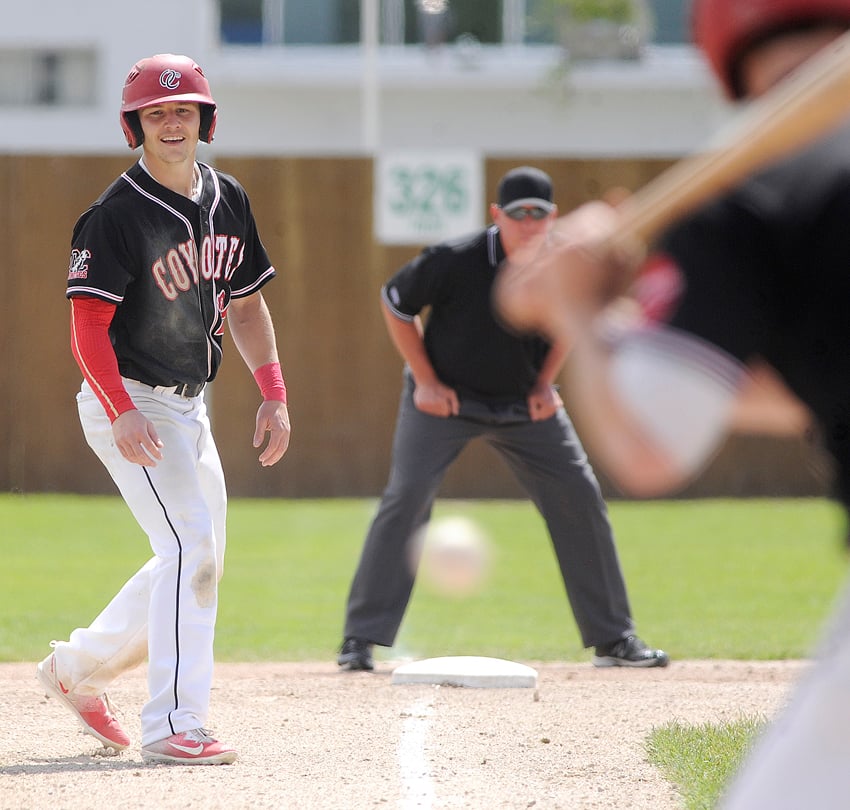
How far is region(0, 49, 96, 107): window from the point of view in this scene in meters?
23.8

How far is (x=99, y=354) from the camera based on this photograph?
479cm

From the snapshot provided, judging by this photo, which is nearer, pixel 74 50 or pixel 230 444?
pixel 230 444

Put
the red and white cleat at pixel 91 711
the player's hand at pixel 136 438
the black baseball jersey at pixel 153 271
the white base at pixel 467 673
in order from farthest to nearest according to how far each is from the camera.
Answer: the white base at pixel 467 673, the red and white cleat at pixel 91 711, the black baseball jersey at pixel 153 271, the player's hand at pixel 136 438

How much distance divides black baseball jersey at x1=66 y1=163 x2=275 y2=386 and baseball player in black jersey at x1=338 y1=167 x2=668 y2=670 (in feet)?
6.65

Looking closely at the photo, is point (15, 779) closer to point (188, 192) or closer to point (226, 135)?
point (188, 192)

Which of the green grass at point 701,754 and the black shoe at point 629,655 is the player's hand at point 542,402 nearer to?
the black shoe at point 629,655

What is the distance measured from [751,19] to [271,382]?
355 centimetres

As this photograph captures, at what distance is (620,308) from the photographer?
87.8 inches

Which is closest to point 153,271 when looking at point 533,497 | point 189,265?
point 189,265

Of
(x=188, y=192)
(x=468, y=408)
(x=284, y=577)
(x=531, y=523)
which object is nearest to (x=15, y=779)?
(x=188, y=192)

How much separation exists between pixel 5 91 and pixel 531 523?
46.2 feet

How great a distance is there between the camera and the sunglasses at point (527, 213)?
22.6ft

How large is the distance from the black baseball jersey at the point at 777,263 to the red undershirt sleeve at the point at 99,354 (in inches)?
117

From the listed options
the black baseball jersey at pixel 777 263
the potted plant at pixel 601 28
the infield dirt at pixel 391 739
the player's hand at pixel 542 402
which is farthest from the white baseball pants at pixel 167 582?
the potted plant at pixel 601 28
